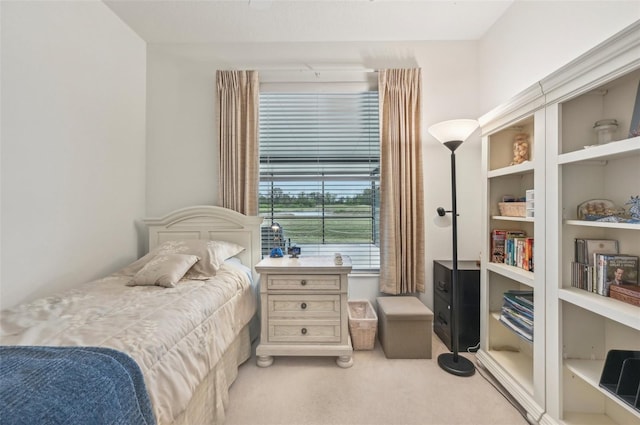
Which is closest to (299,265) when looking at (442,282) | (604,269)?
(442,282)

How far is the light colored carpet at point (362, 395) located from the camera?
4.77 feet

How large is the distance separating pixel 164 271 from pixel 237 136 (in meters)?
1.38

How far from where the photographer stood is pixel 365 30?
2.34 meters

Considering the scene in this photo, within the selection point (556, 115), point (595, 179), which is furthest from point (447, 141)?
point (595, 179)

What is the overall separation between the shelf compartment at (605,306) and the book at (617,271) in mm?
67

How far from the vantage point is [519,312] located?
1.65 metres

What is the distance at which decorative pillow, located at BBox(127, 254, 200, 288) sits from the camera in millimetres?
1721

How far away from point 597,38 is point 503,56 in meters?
0.82

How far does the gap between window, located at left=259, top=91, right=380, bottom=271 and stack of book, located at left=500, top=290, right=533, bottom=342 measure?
111cm

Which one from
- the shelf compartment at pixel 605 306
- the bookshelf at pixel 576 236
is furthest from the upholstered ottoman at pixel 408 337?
the shelf compartment at pixel 605 306

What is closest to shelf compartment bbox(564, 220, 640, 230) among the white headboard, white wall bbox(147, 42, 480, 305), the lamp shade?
the lamp shade

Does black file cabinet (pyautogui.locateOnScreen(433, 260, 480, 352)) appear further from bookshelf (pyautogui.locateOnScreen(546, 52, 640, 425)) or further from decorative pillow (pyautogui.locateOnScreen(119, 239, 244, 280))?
decorative pillow (pyautogui.locateOnScreen(119, 239, 244, 280))

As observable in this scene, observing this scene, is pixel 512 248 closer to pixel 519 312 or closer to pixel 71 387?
pixel 519 312

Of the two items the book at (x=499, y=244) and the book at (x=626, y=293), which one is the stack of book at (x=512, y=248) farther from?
the book at (x=626, y=293)
